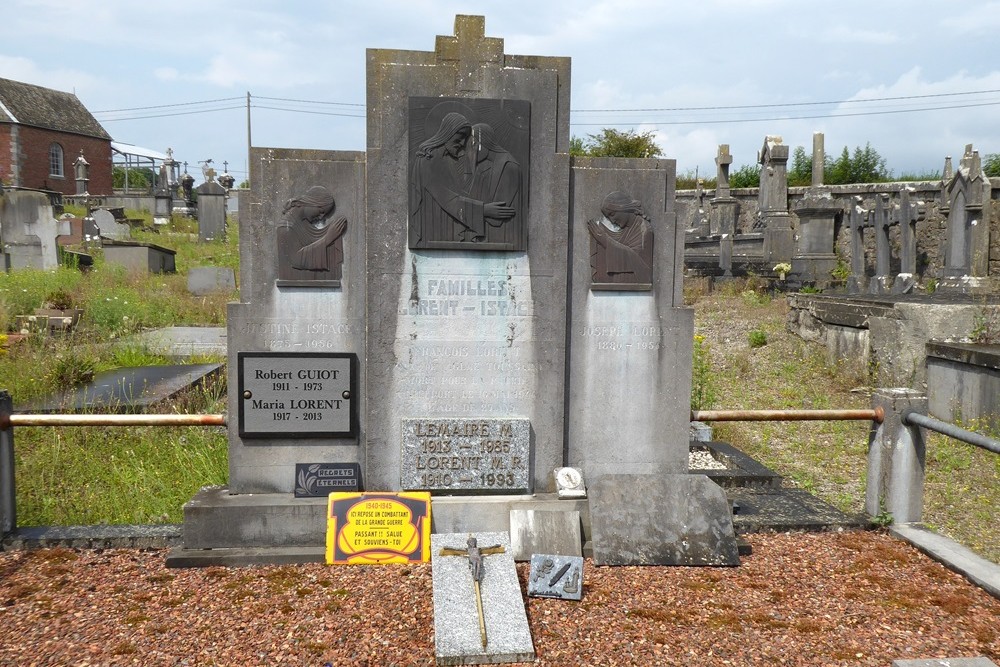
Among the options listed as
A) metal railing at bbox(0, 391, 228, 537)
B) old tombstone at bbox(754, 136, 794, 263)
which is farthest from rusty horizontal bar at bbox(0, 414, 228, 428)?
old tombstone at bbox(754, 136, 794, 263)

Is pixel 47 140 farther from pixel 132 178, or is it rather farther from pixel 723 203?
pixel 723 203

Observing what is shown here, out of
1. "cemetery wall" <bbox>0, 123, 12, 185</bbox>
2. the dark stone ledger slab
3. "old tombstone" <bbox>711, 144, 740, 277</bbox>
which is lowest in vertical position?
the dark stone ledger slab

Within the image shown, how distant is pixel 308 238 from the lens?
4664mm

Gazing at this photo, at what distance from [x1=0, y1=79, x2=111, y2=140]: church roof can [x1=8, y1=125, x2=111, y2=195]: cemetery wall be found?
450 millimetres

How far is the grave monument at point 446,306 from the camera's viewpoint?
15.3ft

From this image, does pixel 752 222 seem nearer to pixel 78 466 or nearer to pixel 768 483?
pixel 768 483

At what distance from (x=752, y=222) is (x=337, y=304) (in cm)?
2562

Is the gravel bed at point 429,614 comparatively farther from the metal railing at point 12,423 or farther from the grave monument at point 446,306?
the grave monument at point 446,306

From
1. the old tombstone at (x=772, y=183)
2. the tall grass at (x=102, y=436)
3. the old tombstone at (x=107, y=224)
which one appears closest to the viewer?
the tall grass at (x=102, y=436)

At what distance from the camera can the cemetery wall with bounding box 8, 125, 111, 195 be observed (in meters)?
41.8

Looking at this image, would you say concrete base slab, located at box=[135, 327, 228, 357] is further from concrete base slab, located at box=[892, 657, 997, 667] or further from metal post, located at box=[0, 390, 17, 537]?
concrete base slab, located at box=[892, 657, 997, 667]

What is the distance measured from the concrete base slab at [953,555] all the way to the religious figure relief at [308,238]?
4.14 metres

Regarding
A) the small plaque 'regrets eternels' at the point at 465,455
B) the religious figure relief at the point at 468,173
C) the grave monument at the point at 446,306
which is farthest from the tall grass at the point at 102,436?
the religious figure relief at the point at 468,173

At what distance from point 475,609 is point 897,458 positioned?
3.16 metres
